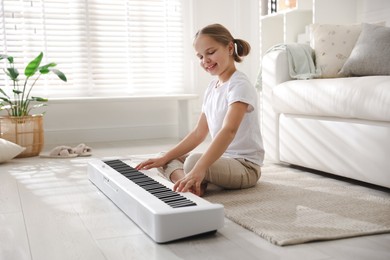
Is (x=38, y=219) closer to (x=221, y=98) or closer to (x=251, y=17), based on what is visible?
(x=221, y=98)

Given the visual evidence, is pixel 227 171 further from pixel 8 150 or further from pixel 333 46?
pixel 8 150

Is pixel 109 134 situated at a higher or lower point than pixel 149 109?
lower

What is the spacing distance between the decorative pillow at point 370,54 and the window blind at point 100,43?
6.67ft

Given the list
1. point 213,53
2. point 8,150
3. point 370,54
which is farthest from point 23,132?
point 370,54

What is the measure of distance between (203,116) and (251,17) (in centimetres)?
251

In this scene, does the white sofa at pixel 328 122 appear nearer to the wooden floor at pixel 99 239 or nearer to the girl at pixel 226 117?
the girl at pixel 226 117

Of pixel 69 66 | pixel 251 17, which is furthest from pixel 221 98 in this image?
pixel 251 17

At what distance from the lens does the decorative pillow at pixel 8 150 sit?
2.69 meters

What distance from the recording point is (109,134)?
3906 mm

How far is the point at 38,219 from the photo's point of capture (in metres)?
1.51

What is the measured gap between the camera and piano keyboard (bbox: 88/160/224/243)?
3.96 feet

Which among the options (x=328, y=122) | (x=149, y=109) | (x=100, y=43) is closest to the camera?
(x=328, y=122)

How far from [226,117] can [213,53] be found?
27 centimetres

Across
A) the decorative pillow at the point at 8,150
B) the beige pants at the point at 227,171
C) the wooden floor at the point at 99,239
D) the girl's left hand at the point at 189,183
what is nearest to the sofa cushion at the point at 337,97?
the beige pants at the point at 227,171
